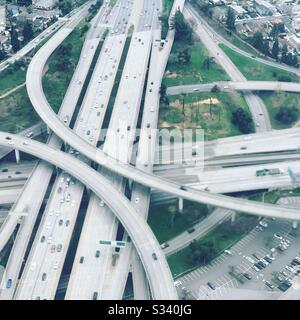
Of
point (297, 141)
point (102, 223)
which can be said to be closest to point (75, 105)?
point (102, 223)

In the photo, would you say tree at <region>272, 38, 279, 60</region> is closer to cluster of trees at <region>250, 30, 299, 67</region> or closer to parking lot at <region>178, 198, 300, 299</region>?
cluster of trees at <region>250, 30, 299, 67</region>

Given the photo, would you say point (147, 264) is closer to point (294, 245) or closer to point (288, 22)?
point (294, 245)

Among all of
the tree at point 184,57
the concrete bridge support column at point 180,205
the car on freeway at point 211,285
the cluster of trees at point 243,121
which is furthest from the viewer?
the tree at point 184,57

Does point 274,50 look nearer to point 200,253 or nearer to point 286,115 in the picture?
point 286,115

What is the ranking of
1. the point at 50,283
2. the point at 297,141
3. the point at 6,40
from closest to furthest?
1. the point at 50,283
2. the point at 297,141
3. the point at 6,40

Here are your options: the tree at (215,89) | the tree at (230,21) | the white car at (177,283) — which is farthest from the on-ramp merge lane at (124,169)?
the tree at (230,21)

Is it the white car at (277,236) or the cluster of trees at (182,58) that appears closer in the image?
the white car at (277,236)

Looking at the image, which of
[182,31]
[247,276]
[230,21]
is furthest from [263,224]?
[230,21]

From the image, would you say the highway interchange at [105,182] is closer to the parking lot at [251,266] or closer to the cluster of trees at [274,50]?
the parking lot at [251,266]
